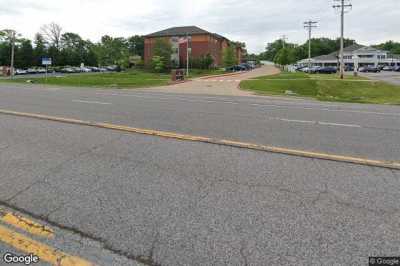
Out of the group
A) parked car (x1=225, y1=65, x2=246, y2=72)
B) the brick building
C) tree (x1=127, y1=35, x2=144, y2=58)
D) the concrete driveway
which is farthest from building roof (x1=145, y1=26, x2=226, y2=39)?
the concrete driveway

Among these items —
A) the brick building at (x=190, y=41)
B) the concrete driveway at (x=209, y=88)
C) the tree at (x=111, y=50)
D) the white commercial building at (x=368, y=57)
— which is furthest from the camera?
the white commercial building at (x=368, y=57)

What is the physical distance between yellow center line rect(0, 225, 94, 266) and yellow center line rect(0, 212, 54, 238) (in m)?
0.11

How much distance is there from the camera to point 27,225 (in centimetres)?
330

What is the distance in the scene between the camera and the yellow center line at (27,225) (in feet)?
10.3

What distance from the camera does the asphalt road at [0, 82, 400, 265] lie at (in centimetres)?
280

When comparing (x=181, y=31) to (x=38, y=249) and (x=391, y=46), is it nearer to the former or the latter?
(x=38, y=249)

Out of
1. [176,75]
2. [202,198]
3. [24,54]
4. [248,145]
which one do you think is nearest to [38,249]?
[202,198]

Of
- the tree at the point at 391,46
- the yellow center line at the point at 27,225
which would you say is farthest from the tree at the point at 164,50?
the tree at the point at 391,46

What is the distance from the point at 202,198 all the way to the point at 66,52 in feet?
327

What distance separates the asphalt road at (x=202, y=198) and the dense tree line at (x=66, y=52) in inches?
2914

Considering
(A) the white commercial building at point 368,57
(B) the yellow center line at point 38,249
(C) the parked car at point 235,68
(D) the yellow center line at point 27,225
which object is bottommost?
(B) the yellow center line at point 38,249

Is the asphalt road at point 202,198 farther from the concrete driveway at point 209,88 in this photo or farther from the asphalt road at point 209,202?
the concrete driveway at point 209,88

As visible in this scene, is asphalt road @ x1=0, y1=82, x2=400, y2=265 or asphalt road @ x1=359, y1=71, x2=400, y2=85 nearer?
asphalt road @ x1=0, y1=82, x2=400, y2=265

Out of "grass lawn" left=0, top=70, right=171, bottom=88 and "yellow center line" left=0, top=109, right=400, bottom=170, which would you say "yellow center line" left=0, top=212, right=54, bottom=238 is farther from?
"grass lawn" left=0, top=70, right=171, bottom=88
